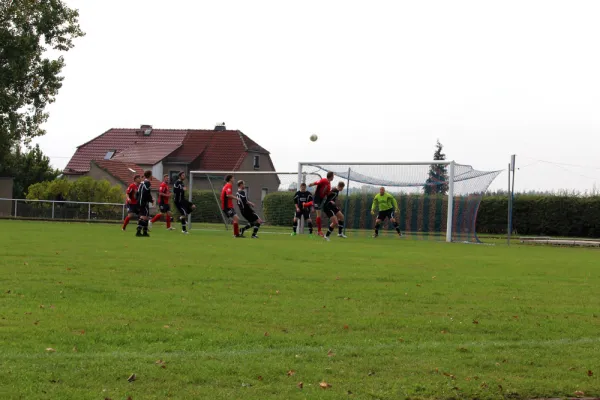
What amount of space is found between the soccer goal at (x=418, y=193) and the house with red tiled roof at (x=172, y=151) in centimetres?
4229

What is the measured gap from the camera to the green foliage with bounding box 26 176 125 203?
150 feet

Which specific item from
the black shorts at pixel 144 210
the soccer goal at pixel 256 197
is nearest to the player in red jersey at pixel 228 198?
the black shorts at pixel 144 210

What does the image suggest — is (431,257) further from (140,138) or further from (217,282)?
(140,138)

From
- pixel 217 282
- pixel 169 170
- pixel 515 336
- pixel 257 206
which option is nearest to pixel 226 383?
pixel 515 336

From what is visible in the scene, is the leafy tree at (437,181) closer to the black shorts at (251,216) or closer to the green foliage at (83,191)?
the black shorts at (251,216)

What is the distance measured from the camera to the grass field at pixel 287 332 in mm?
6074

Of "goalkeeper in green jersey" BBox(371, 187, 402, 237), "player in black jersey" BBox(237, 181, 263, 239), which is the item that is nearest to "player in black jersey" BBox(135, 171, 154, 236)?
"player in black jersey" BBox(237, 181, 263, 239)

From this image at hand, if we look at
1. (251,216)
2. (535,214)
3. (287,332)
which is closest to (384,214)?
(251,216)

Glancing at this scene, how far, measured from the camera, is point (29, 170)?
63.5 metres

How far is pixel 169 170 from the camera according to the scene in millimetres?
80375

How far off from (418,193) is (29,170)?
39.0 metres

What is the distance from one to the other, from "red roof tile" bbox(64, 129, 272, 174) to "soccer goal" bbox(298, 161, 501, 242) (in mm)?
44796

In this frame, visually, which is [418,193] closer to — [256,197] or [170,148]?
[256,197]

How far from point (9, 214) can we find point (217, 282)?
3532 centimetres
